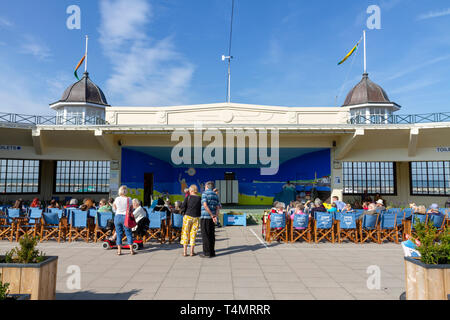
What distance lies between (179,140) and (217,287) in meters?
11.2

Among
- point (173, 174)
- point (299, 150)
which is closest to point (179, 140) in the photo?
point (173, 174)

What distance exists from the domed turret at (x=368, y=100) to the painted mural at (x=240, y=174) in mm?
6587

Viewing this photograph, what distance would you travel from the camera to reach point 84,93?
23.8m

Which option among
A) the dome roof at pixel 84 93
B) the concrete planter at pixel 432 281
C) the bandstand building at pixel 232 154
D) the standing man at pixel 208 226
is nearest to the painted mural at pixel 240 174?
the bandstand building at pixel 232 154

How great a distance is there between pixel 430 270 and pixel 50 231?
29.5 ft

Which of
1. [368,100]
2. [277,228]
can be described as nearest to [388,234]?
[277,228]

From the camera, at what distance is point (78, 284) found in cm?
441

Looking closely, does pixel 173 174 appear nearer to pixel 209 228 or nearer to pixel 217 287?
→ pixel 209 228

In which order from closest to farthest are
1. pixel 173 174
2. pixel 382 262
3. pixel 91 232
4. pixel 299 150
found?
1. pixel 382 262
2. pixel 91 232
3. pixel 299 150
4. pixel 173 174

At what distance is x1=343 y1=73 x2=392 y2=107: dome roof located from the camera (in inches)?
865

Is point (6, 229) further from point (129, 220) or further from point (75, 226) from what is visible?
point (129, 220)

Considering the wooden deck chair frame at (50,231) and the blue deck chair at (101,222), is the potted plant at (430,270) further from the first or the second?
the wooden deck chair frame at (50,231)

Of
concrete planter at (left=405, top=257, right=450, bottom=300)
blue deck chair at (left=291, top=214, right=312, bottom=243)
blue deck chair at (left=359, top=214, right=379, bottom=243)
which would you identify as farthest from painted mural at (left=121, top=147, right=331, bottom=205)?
concrete planter at (left=405, top=257, right=450, bottom=300)

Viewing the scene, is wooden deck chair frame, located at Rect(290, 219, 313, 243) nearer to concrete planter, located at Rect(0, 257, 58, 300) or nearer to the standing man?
the standing man
